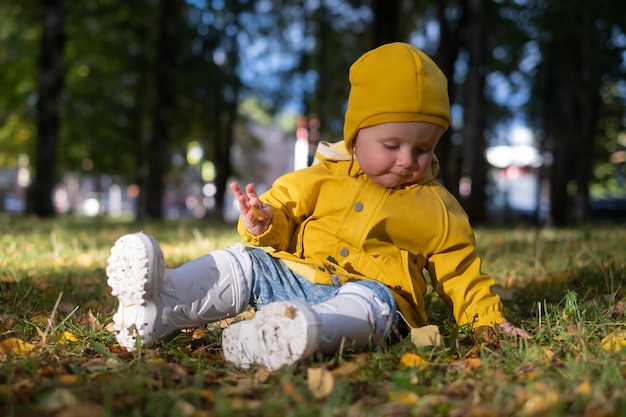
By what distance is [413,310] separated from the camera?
275 centimetres

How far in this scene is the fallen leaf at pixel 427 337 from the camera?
2402mm

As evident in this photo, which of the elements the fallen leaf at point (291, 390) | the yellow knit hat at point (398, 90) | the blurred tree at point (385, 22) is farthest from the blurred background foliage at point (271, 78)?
the fallen leaf at point (291, 390)

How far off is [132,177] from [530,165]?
17026 mm

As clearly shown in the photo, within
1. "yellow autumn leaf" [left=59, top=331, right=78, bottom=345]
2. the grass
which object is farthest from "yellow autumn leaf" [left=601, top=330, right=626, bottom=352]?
"yellow autumn leaf" [left=59, top=331, right=78, bottom=345]

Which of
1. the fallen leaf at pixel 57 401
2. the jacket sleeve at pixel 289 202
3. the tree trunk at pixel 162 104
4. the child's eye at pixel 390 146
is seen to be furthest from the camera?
the tree trunk at pixel 162 104

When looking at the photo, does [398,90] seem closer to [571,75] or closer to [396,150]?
[396,150]

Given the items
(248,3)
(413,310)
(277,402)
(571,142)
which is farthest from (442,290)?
(248,3)

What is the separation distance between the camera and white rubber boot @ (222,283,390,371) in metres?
2.02

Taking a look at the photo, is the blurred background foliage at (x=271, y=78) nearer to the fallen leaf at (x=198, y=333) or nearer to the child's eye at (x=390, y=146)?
the child's eye at (x=390, y=146)

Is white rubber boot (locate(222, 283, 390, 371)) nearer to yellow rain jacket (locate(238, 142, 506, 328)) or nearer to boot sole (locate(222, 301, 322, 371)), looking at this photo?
boot sole (locate(222, 301, 322, 371))

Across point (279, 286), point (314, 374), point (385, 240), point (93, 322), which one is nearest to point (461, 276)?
point (385, 240)

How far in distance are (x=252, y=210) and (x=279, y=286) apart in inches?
13.6

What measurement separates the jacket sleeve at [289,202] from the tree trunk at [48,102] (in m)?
10.2

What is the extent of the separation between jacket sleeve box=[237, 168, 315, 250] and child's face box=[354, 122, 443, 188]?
11.2 inches
